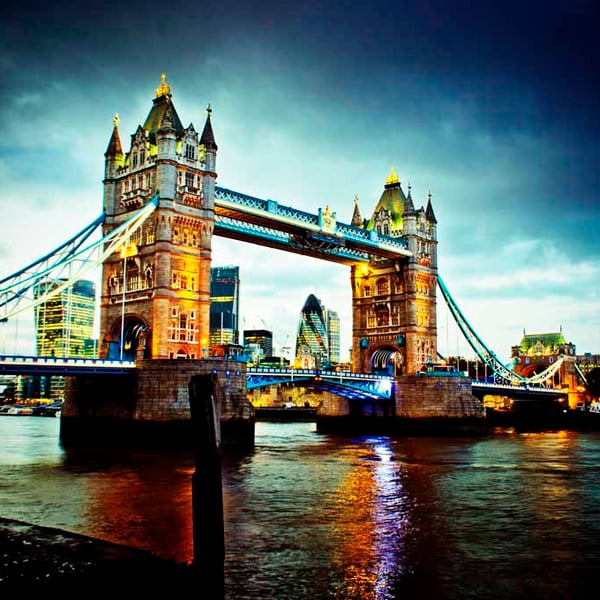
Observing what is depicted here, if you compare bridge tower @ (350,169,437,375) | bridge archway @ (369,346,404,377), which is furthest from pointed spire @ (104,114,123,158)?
bridge archway @ (369,346,404,377)

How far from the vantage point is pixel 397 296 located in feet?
242

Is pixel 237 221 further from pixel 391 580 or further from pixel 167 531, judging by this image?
pixel 391 580

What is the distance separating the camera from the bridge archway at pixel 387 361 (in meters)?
75.1

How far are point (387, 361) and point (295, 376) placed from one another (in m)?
22.3

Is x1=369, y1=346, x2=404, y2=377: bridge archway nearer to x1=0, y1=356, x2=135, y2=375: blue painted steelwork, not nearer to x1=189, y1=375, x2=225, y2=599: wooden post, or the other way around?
x1=0, y1=356, x2=135, y2=375: blue painted steelwork

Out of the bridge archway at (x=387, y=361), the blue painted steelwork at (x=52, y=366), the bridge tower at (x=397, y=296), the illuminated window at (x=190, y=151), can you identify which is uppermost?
the illuminated window at (x=190, y=151)

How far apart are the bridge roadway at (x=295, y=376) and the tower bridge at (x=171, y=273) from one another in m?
0.23

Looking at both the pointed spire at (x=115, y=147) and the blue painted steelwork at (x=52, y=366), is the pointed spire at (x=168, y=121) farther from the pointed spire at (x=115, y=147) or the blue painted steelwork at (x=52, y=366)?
the blue painted steelwork at (x=52, y=366)

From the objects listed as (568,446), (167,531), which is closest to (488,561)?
(167,531)

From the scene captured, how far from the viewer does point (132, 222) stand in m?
49.7

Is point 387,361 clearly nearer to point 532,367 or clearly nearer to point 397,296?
point 397,296

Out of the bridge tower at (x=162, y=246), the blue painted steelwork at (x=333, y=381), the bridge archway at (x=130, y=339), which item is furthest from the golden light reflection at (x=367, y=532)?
the bridge archway at (x=130, y=339)

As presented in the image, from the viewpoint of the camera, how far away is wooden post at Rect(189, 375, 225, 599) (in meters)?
13.9

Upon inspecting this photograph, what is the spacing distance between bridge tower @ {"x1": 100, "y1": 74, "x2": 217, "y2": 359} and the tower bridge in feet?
0.28
